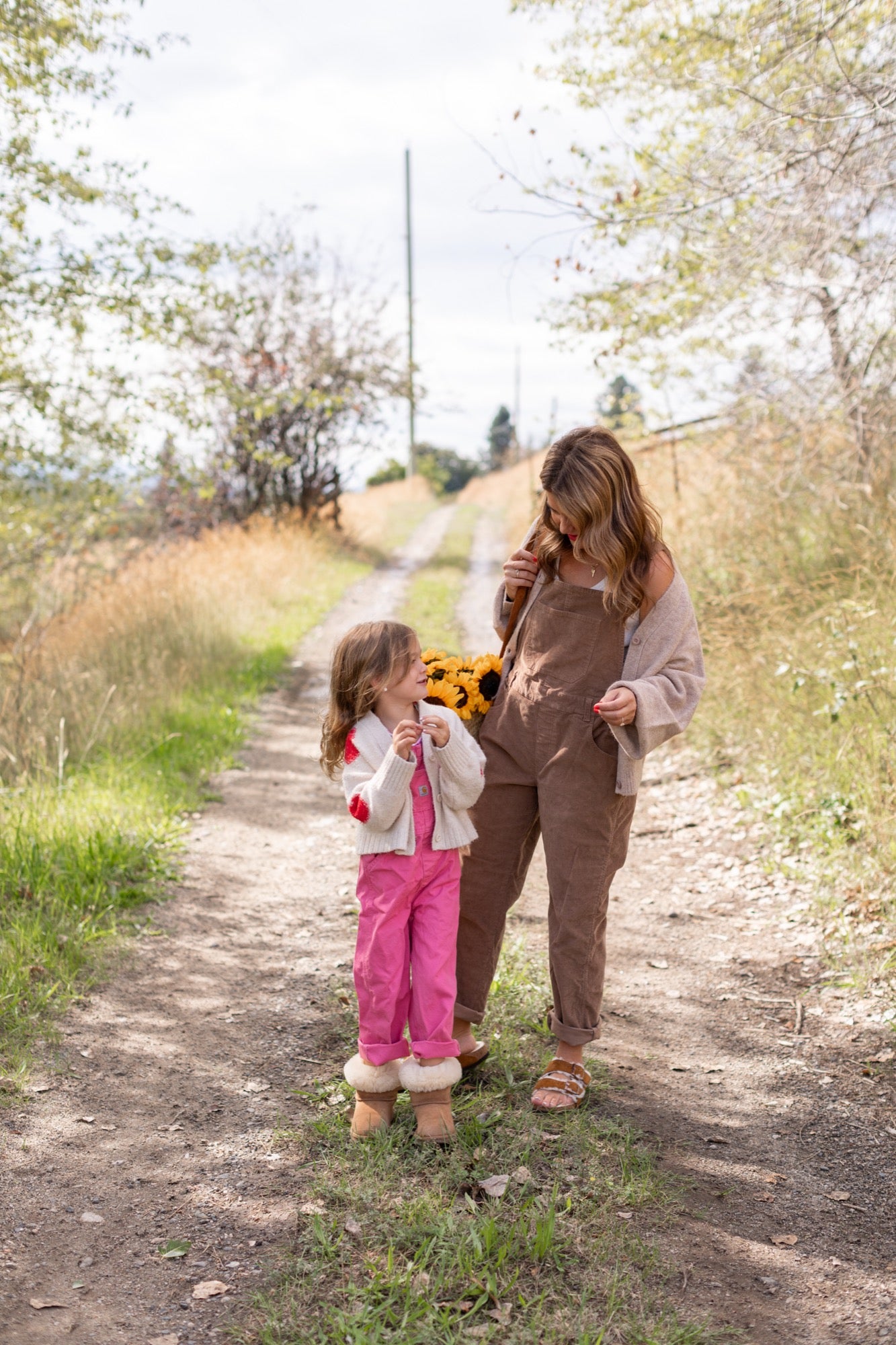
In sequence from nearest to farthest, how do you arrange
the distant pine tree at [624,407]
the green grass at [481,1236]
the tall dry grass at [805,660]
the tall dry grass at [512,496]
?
1. the green grass at [481,1236]
2. the tall dry grass at [805,660]
3. the distant pine tree at [624,407]
4. the tall dry grass at [512,496]

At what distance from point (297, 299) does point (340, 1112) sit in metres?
15.5

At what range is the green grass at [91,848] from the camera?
3885mm

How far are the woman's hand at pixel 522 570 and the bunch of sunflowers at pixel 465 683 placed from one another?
240 millimetres

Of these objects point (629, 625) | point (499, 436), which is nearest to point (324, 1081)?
point (629, 625)

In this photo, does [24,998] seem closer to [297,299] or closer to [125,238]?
[125,238]

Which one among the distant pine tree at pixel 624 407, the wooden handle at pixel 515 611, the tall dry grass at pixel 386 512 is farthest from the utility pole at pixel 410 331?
the wooden handle at pixel 515 611

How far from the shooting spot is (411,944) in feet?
9.81

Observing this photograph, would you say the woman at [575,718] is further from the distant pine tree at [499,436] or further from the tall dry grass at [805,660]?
the distant pine tree at [499,436]

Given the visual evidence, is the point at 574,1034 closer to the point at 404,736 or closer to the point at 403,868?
the point at 403,868

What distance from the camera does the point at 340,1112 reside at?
318 centimetres

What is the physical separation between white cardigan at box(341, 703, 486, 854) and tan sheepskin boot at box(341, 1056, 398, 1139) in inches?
25.3

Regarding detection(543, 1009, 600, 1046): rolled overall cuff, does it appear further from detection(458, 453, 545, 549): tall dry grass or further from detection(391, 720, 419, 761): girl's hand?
detection(458, 453, 545, 549): tall dry grass

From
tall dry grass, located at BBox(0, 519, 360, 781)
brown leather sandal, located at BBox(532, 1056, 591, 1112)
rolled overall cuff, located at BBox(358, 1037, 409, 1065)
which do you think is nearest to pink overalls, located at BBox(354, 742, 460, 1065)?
rolled overall cuff, located at BBox(358, 1037, 409, 1065)

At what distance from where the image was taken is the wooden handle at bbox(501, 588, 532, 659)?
3301mm
